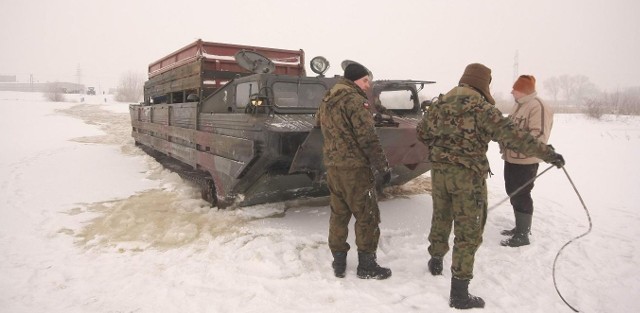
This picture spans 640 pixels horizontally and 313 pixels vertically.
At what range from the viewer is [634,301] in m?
3.01

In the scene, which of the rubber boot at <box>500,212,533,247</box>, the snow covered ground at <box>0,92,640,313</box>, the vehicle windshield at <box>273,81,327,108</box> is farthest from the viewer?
the vehicle windshield at <box>273,81,327,108</box>

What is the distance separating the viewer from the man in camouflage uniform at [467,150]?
8.98 ft

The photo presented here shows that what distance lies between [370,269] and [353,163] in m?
0.90

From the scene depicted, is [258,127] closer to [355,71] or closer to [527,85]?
[355,71]

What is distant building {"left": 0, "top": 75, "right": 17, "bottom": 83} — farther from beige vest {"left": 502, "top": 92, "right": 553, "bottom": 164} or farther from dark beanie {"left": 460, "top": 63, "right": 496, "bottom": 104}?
dark beanie {"left": 460, "top": 63, "right": 496, "bottom": 104}

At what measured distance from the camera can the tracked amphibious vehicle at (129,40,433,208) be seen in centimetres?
397

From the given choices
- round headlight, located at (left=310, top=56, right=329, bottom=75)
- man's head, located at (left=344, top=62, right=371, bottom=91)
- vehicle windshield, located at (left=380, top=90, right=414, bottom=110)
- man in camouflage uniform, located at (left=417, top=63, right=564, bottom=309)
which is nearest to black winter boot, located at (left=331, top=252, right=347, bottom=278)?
man in camouflage uniform, located at (left=417, top=63, right=564, bottom=309)

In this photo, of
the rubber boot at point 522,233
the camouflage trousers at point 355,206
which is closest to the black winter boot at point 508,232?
the rubber boot at point 522,233

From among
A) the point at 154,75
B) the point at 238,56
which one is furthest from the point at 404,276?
the point at 154,75

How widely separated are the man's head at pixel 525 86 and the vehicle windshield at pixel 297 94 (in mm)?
2209

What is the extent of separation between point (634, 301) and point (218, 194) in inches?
160

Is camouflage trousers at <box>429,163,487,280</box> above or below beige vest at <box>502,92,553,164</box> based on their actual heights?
below

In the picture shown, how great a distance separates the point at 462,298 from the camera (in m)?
2.85

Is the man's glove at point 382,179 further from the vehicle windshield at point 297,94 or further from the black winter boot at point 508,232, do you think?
the black winter boot at point 508,232
